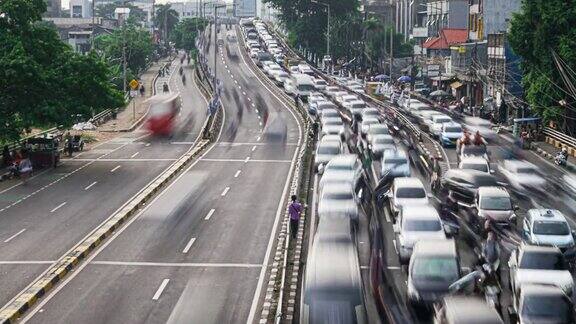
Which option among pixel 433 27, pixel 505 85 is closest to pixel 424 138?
pixel 505 85

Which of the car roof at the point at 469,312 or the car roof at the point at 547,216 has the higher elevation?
the car roof at the point at 547,216

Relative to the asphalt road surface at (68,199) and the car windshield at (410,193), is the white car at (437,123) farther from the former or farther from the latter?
the car windshield at (410,193)

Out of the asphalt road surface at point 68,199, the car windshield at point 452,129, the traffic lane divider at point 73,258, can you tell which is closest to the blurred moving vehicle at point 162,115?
the asphalt road surface at point 68,199

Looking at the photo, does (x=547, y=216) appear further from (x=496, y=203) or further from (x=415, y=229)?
(x=415, y=229)

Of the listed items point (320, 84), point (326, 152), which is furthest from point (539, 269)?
point (320, 84)

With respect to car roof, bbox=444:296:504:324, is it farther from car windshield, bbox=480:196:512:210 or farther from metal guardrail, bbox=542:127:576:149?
metal guardrail, bbox=542:127:576:149

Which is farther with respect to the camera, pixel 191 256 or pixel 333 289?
pixel 191 256

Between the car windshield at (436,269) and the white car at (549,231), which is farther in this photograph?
the white car at (549,231)
